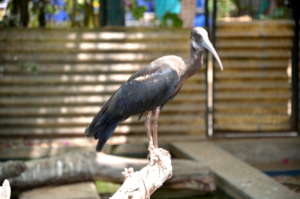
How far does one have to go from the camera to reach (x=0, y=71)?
29.9 ft

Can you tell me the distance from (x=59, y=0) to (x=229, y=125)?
9.17 feet

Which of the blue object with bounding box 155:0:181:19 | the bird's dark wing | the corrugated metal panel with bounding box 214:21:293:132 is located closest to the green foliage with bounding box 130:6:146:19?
the blue object with bounding box 155:0:181:19

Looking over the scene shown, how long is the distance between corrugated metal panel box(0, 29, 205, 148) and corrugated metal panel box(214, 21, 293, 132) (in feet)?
2.41

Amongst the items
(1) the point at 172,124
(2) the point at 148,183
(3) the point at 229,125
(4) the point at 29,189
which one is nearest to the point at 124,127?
(1) the point at 172,124

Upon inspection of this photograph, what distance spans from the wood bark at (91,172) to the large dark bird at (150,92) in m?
1.63

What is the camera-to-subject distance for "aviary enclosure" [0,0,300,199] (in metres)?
9.09

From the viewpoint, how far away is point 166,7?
10.8 meters

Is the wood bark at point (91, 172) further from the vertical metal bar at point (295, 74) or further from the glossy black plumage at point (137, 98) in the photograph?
the vertical metal bar at point (295, 74)

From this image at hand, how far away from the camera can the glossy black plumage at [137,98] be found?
596cm

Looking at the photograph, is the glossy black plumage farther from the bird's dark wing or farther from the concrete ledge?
the concrete ledge

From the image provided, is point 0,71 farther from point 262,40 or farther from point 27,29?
point 262,40

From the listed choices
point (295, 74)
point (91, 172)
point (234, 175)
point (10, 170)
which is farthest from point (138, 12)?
point (10, 170)

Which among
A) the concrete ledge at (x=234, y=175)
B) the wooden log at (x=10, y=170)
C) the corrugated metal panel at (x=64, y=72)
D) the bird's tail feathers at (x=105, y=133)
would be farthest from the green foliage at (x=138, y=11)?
the bird's tail feathers at (x=105, y=133)

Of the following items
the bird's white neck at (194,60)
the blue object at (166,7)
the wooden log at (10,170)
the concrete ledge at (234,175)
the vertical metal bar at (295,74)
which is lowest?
the concrete ledge at (234,175)
